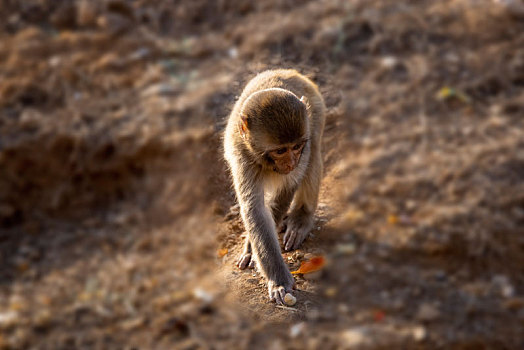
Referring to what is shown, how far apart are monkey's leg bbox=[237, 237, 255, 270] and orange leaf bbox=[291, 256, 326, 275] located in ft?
1.10

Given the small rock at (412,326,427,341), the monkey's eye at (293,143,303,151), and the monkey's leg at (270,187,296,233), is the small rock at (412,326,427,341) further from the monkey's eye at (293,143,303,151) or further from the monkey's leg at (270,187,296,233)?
the monkey's eye at (293,143,303,151)

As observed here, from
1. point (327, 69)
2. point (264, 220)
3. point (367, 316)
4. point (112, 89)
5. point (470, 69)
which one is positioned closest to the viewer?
point (264, 220)

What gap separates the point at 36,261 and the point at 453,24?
539cm

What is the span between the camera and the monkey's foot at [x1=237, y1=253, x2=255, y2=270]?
4309 millimetres

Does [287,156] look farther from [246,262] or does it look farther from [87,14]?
[87,14]

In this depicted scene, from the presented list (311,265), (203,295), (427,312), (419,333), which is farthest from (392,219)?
(203,295)

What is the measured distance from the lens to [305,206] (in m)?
4.55

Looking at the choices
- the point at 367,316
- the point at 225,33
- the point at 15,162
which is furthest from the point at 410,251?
the point at 15,162

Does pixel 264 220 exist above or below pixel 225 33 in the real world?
below

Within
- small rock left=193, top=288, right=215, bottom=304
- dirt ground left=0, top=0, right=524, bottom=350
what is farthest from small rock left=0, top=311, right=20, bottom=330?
small rock left=193, top=288, right=215, bottom=304

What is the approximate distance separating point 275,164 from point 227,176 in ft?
2.92

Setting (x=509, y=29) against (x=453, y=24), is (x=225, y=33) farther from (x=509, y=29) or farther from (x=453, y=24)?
(x=509, y=29)

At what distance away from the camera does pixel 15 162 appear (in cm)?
699

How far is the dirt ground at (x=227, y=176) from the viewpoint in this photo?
5180mm
